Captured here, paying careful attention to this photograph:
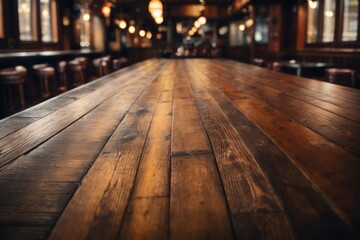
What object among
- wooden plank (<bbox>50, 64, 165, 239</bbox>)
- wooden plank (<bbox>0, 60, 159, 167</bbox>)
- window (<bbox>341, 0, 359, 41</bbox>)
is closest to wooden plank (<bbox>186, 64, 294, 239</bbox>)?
wooden plank (<bbox>50, 64, 165, 239</bbox>)

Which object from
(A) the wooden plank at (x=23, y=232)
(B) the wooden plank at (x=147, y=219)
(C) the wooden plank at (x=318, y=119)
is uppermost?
(C) the wooden plank at (x=318, y=119)

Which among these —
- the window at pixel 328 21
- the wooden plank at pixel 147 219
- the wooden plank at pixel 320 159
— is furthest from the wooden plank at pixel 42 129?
the window at pixel 328 21

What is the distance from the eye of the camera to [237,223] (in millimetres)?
784

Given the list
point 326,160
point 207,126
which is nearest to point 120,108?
point 207,126

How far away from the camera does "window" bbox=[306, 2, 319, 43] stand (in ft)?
34.0

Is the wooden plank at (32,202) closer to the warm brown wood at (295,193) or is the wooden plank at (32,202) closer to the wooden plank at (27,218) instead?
the wooden plank at (27,218)

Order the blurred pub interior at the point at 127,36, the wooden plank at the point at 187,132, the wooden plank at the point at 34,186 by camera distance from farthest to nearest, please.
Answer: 1. the blurred pub interior at the point at 127,36
2. the wooden plank at the point at 187,132
3. the wooden plank at the point at 34,186

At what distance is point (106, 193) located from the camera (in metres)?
0.96

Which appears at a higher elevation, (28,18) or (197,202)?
(28,18)

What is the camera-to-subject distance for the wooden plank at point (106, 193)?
77cm

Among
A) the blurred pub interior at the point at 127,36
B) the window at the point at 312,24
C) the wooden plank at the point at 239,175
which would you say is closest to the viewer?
the wooden plank at the point at 239,175

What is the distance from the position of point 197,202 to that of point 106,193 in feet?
0.80

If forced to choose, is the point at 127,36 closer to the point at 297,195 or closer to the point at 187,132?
the point at 187,132

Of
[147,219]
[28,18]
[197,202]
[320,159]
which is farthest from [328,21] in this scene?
[147,219]
